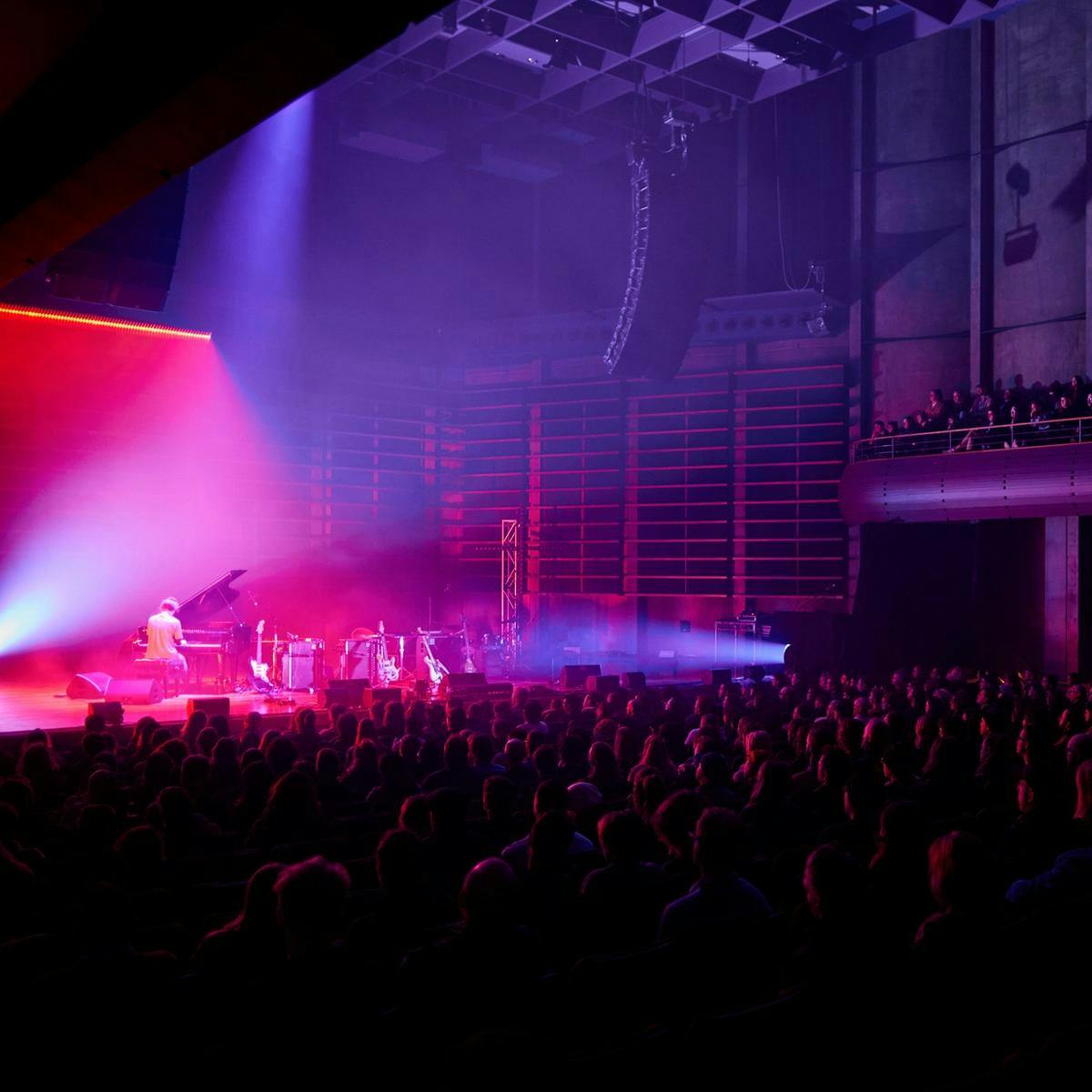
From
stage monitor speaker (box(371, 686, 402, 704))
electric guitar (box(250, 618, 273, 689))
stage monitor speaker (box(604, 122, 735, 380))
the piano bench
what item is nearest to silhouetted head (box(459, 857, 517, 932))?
stage monitor speaker (box(371, 686, 402, 704))

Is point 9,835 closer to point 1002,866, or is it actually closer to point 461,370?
point 1002,866

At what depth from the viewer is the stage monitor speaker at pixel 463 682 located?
13.7 m

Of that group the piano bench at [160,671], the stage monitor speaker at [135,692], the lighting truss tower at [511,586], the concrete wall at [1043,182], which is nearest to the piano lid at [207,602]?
the piano bench at [160,671]

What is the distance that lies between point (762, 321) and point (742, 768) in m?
15.5

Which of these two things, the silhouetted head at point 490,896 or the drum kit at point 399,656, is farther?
the drum kit at point 399,656

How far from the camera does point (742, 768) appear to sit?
6.46 m

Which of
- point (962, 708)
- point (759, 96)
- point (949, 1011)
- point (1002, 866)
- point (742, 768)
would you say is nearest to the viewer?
point (949, 1011)

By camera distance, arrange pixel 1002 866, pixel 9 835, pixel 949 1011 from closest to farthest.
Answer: pixel 949 1011
pixel 1002 866
pixel 9 835

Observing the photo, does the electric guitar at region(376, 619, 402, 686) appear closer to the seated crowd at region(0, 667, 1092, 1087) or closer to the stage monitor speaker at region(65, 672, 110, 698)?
the stage monitor speaker at region(65, 672, 110, 698)

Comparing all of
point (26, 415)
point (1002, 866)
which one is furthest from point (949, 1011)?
point (26, 415)

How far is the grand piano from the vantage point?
51.6ft

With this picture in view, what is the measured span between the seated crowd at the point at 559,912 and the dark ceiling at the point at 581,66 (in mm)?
14162

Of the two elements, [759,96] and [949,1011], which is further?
[759,96]

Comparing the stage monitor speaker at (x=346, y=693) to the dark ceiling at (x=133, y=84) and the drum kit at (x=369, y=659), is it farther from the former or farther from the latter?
the dark ceiling at (x=133, y=84)
